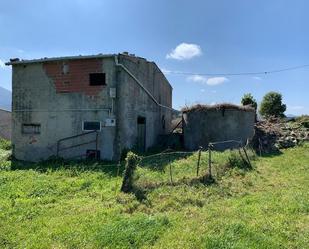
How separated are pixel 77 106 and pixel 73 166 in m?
3.16

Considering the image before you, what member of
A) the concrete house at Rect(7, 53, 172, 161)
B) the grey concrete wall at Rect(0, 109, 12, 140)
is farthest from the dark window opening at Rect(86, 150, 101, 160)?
the grey concrete wall at Rect(0, 109, 12, 140)

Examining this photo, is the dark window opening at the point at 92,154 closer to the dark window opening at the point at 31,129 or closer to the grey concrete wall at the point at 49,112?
the grey concrete wall at the point at 49,112

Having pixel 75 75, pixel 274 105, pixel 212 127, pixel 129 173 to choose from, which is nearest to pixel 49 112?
pixel 75 75

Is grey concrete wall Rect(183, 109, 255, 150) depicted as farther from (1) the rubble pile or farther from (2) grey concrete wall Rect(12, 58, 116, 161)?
(2) grey concrete wall Rect(12, 58, 116, 161)

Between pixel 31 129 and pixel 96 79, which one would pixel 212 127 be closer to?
pixel 96 79

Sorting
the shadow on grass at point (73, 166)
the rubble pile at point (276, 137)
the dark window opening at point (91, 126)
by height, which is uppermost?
the dark window opening at point (91, 126)

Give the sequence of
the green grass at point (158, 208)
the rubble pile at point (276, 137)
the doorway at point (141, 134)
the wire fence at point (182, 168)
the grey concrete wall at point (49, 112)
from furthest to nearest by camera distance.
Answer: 1. the rubble pile at point (276, 137)
2. the doorway at point (141, 134)
3. the grey concrete wall at point (49, 112)
4. the wire fence at point (182, 168)
5. the green grass at point (158, 208)

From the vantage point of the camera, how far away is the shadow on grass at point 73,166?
42.9ft

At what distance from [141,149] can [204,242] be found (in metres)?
11.5

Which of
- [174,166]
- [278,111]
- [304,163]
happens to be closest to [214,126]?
→ [304,163]

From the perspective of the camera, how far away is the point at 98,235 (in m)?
7.01

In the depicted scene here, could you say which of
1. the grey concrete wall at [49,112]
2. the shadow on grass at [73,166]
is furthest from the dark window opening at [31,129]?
the shadow on grass at [73,166]

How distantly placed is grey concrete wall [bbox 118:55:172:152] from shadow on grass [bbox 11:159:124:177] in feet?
5.37

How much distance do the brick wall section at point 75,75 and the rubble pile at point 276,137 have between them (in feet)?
33.6
